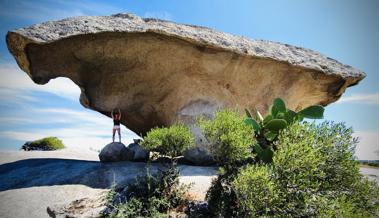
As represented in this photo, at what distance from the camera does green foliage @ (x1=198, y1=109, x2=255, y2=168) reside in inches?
315

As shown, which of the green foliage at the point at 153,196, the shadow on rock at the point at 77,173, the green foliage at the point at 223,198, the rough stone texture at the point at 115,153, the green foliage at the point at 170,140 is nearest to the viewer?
the green foliage at the point at 223,198

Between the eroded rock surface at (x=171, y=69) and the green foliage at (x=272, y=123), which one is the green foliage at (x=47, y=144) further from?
the green foliage at (x=272, y=123)

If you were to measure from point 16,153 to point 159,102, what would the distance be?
8291 millimetres

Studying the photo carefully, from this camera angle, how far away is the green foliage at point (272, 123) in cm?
870

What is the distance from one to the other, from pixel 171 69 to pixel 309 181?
8614 mm

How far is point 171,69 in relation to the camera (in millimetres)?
14273

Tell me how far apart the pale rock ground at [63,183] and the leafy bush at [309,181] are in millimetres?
3205

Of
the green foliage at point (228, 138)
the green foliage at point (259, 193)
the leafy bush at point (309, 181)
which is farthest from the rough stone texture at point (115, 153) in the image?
the green foliage at point (259, 193)

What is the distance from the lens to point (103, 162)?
517 inches

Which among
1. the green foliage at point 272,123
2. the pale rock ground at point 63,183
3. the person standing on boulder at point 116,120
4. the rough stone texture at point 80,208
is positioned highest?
the person standing on boulder at point 116,120

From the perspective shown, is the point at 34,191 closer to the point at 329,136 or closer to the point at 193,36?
the point at 193,36

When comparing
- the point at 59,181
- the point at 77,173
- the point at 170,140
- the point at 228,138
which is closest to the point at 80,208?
the point at 59,181

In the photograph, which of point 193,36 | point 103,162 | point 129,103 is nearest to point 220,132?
point 193,36

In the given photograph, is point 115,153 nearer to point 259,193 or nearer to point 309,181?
point 259,193
